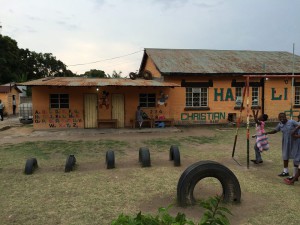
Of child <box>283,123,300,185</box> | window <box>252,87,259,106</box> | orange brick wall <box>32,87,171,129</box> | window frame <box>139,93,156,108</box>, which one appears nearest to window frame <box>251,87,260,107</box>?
window <box>252,87,259,106</box>

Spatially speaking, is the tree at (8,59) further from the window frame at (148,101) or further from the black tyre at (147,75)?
the window frame at (148,101)

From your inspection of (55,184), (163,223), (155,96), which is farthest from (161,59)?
(163,223)

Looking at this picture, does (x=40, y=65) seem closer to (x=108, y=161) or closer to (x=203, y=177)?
(x=108, y=161)

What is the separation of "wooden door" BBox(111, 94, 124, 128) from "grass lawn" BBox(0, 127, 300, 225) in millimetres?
5730

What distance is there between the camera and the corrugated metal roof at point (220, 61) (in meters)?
17.7

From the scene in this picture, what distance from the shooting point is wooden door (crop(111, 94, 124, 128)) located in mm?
16672

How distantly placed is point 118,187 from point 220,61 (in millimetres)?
15080

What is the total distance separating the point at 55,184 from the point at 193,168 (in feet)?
11.2

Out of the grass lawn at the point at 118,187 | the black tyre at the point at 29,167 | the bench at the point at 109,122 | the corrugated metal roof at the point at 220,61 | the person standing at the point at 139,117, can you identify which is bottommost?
the grass lawn at the point at 118,187

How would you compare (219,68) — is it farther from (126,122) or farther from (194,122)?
(126,122)

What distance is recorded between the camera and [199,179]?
5660 millimetres

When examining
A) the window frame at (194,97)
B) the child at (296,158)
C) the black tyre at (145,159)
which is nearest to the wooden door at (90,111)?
the window frame at (194,97)

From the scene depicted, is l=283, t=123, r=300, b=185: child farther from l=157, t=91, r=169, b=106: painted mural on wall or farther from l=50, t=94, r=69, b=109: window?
l=50, t=94, r=69, b=109: window

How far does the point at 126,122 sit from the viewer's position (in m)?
16.9
